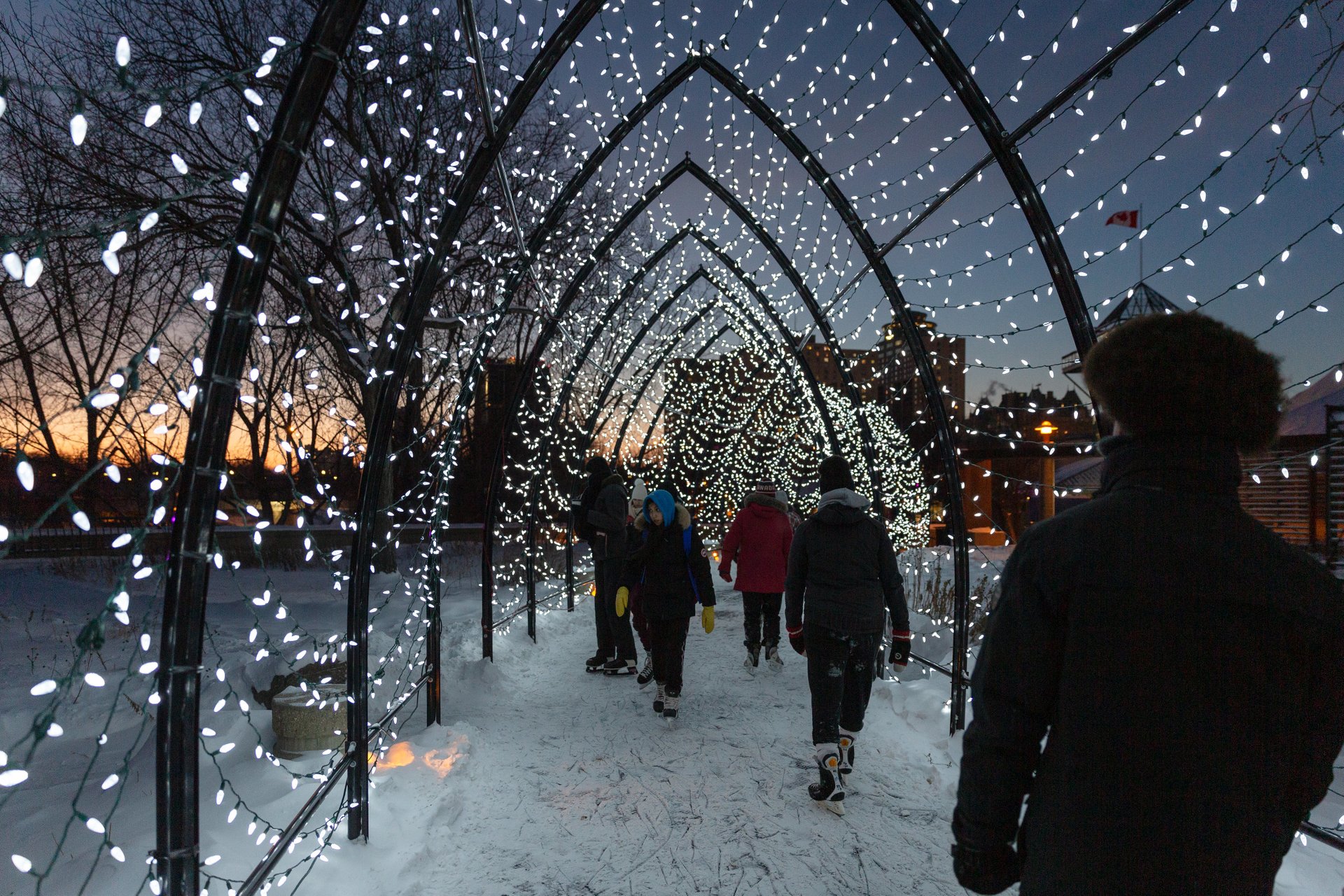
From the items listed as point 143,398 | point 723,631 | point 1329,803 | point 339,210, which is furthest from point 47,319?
point 1329,803

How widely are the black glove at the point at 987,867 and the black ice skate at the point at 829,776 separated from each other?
247 cm

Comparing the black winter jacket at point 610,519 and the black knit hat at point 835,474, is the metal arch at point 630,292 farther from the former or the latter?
the black knit hat at point 835,474

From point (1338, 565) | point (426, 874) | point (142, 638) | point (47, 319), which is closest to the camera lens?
point (142, 638)

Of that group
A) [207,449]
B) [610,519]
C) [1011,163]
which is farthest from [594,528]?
[207,449]

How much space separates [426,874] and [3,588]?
9.90m

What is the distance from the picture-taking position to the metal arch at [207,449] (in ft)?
6.76

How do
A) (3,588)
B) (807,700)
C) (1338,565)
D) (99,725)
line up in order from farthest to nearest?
(1338,565), (3,588), (807,700), (99,725)

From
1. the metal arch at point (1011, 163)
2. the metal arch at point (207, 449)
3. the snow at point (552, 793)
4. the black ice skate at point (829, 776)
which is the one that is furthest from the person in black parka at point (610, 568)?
the metal arch at point (207, 449)

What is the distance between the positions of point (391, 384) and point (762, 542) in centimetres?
401

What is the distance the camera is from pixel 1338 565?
11.1 meters

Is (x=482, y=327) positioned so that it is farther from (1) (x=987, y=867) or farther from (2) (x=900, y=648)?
(1) (x=987, y=867)

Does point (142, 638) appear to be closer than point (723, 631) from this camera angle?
Yes

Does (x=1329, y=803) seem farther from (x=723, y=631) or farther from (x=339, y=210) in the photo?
(x=339, y=210)

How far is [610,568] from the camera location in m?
6.90
